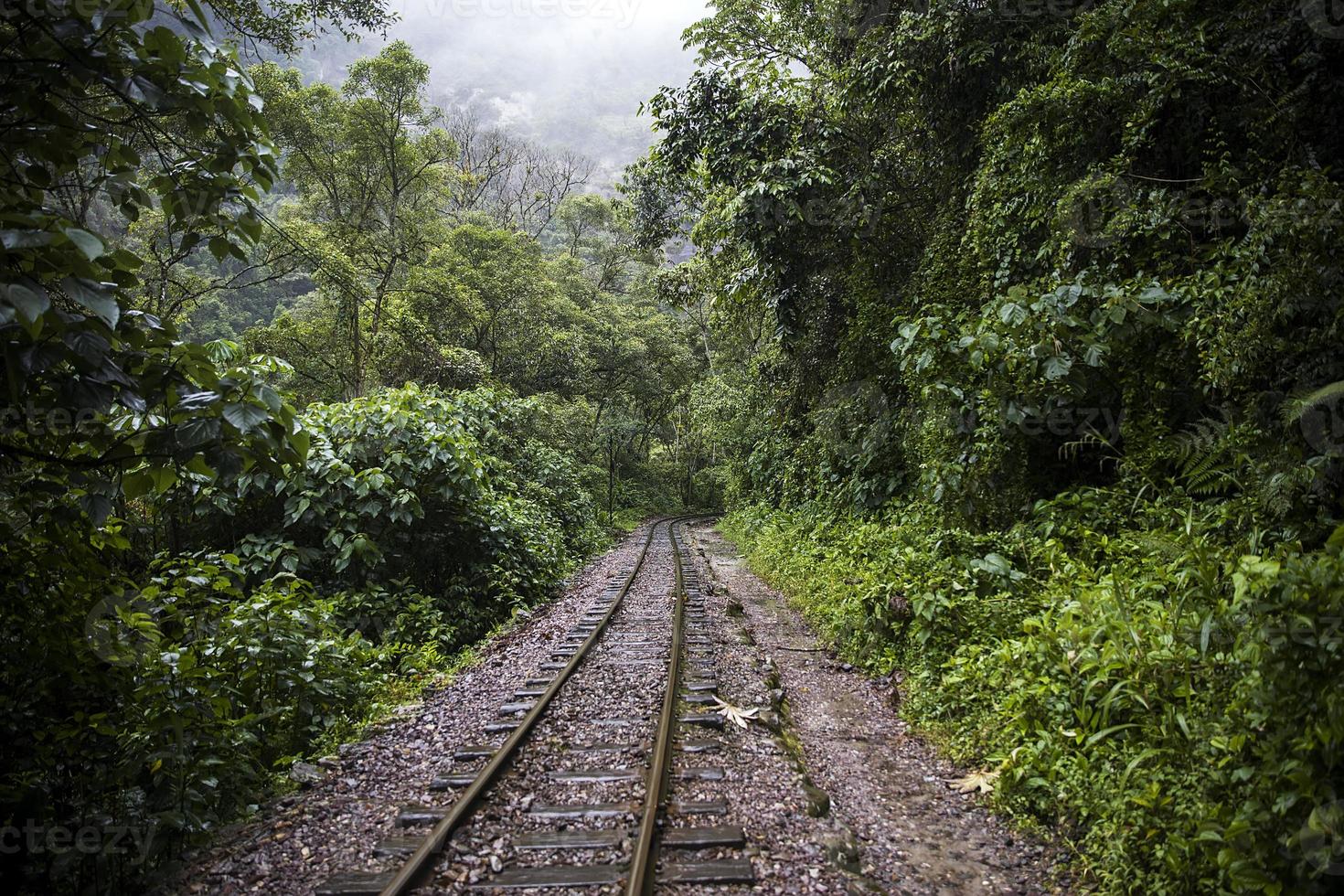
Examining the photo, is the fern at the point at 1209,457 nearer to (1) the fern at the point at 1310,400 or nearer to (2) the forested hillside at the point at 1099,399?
(2) the forested hillside at the point at 1099,399

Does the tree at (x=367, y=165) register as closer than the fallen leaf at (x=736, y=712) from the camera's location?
No

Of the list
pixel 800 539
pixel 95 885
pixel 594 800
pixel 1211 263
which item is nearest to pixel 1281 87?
pixel 1211 263

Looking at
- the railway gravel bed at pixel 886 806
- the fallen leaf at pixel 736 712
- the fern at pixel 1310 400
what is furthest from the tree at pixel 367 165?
the fern at pixel 1310 400

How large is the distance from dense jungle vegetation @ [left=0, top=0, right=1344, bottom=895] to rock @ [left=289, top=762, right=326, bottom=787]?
0.26 metres

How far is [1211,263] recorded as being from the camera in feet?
17.6

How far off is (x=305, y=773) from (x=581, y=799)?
193cm

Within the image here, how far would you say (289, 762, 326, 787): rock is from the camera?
4227 millimetres

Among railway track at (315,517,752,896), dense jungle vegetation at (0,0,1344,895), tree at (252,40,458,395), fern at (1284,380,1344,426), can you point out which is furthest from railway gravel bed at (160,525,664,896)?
tree at (252,40,458,395)

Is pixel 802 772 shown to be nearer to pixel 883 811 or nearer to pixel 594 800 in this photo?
pixel 883 811

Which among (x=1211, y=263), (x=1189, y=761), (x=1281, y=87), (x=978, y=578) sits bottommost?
(x=1189, y=761)

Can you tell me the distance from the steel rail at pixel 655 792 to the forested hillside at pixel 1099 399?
2.03 meters

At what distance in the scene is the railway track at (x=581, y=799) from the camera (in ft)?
10.3

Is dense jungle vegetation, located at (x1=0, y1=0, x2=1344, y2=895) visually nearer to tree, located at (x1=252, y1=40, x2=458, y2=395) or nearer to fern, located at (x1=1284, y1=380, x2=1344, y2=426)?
fern, located at (x1=1284, y1=380, x2=1344, y2=426)

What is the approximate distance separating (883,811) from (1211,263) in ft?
17.1
